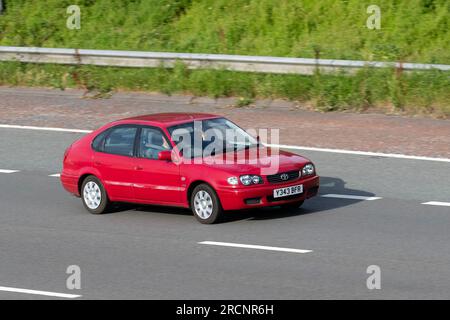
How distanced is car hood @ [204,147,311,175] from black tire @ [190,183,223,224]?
325 millimetres

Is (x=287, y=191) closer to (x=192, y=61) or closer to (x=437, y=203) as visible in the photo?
(x=437, y=203)

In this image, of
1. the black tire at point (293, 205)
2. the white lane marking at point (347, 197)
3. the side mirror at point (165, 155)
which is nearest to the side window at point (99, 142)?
the side mirror at point (165, 155)

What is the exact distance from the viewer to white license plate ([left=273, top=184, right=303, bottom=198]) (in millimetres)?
14147

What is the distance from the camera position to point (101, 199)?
50.6 feet

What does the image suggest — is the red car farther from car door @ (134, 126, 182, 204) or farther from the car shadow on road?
the car shadow on road

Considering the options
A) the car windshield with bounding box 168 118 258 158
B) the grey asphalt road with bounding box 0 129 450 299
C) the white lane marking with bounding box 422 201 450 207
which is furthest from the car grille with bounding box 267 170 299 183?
the white lane marking with bounding box 422 201 450 207

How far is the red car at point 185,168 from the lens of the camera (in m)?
14.1

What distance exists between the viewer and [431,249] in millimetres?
12562

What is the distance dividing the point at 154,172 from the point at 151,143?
517 mm

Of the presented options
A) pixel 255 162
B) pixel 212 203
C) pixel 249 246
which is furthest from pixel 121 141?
pixel 249 246

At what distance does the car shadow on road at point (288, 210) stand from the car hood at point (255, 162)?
759 millimetres

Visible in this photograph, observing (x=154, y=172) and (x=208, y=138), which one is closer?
(x=154, y=172)
